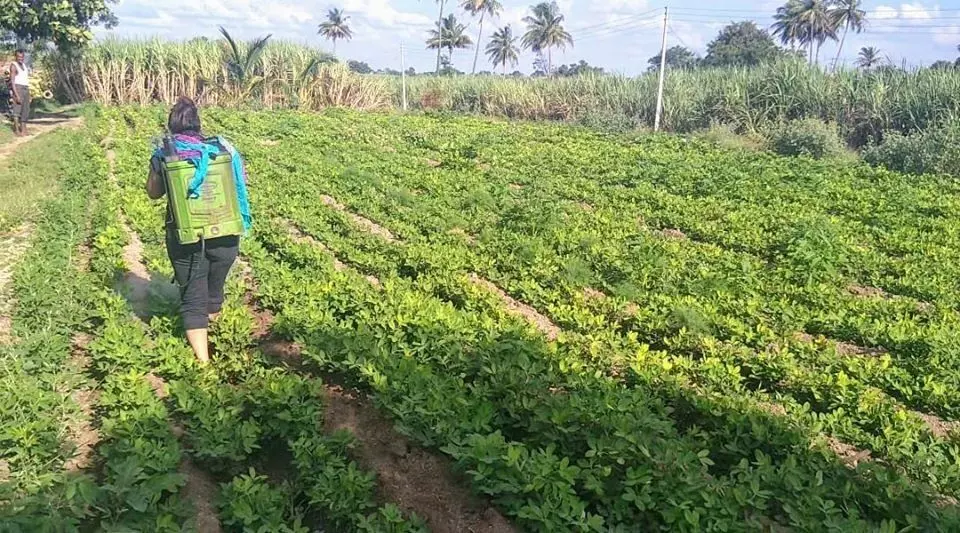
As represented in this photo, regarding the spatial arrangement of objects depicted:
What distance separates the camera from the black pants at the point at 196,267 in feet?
16.8

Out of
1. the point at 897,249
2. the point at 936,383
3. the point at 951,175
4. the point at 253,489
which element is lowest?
the point at 253,489

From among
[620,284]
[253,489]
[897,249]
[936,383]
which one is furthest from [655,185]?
[253,489]

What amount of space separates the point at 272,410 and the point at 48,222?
608 centimetres

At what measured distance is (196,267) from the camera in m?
5.18

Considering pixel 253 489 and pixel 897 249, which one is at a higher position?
pixel 897 249

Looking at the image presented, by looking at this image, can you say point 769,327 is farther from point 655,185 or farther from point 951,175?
point 951,175

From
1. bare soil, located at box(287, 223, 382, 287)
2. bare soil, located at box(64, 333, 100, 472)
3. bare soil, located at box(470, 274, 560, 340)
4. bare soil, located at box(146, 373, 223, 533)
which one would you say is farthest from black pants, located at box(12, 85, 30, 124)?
bare soil, located at box(146, 373, 223, 533)

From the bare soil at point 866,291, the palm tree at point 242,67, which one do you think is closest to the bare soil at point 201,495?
the bare soil at point 866,291

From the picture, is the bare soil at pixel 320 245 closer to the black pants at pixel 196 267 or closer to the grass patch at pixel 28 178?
the black pants at pixel 196 267

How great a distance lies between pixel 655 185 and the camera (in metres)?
12.1

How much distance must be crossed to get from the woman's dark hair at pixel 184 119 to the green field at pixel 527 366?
150 cm

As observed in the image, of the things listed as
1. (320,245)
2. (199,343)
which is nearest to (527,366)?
(199,343)

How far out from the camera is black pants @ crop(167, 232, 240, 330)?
5129 mm

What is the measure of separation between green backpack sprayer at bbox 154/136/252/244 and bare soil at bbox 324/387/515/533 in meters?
1.55
